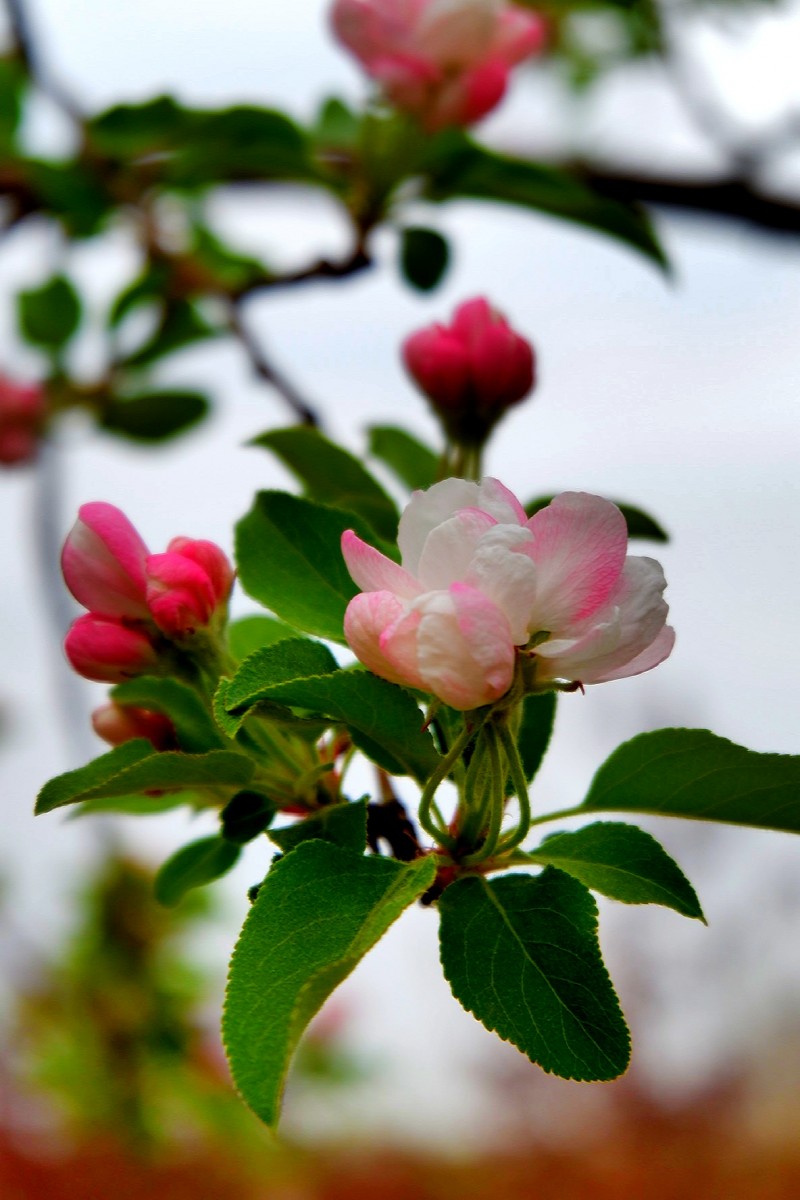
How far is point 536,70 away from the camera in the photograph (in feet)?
6.90

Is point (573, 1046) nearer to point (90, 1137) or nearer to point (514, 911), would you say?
point (514, 911)

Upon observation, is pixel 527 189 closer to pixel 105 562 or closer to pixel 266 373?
pixel 266 373

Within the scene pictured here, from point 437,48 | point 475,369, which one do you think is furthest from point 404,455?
point 437,48

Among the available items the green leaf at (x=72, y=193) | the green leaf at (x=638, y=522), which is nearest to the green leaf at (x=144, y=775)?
the green leaf at (x=638, y=522)

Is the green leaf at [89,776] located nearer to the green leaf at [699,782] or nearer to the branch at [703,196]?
the green leaf at [699,782]

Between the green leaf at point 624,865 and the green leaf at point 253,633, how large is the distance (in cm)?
19

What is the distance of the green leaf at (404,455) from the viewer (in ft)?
2.36

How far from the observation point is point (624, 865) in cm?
44

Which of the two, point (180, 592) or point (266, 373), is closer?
point (180, 592)

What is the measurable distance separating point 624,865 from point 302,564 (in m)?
0.18

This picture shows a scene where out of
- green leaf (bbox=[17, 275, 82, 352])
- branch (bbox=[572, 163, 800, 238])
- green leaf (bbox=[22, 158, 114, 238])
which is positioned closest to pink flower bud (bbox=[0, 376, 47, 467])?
green leaf (bbox=[17, 275, 82, 352])

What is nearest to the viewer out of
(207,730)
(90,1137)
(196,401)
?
(207,730)

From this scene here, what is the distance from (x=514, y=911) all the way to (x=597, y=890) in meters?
0.03

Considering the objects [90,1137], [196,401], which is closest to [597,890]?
[196,401]
